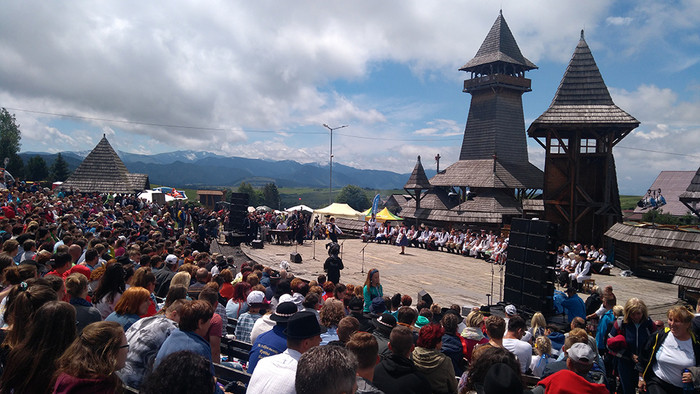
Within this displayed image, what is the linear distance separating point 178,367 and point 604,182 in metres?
27.1

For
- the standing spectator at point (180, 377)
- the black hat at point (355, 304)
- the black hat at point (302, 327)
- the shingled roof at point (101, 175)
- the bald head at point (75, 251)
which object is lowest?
Answer: the black hat at point (355, 304)

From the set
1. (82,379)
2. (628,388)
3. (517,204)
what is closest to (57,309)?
(82,379)

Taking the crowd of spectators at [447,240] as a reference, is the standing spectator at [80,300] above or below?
above

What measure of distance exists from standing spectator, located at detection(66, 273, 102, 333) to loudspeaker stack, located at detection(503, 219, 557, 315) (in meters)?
9.71

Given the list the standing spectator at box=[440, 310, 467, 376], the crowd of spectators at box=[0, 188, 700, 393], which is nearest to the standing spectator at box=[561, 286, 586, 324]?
the crowd of spectators at box=[0, 188, 700, 393]

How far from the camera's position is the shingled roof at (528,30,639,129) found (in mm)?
23984

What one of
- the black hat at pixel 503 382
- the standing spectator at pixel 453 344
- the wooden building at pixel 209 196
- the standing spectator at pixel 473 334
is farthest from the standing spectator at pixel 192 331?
the wooden building at pixel 209 196

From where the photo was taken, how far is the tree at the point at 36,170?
6156 cm

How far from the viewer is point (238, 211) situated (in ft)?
84.1

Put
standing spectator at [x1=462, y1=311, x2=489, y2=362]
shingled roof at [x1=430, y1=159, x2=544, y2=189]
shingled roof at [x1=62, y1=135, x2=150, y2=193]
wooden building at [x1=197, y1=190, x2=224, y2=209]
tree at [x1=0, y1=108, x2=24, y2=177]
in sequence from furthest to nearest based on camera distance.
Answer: wooden building at [x1=197, y1=190, x2=224, y2=209] → tree at [x1=0, y1=108, x2=24, y2=177] → shingled roof at [x1=62, y1=135, x2=150, y2=193] → shingled roof at [x1=430, y1=159, x2=544, y2=189] → standing spectator at [x1=462, y1=311, x2=489, y2=362]

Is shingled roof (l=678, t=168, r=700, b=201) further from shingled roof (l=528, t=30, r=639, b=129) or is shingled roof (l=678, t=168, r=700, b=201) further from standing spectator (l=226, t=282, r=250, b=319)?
standing spectator (l=226, t=282, r=250, b=319)

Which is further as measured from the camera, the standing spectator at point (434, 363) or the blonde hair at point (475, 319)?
the blonde hair at point (475, 319)

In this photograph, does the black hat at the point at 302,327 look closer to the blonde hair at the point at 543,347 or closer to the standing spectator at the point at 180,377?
the standing spectator at the point at 180,377

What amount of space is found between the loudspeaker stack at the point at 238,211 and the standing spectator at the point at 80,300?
20771mm
